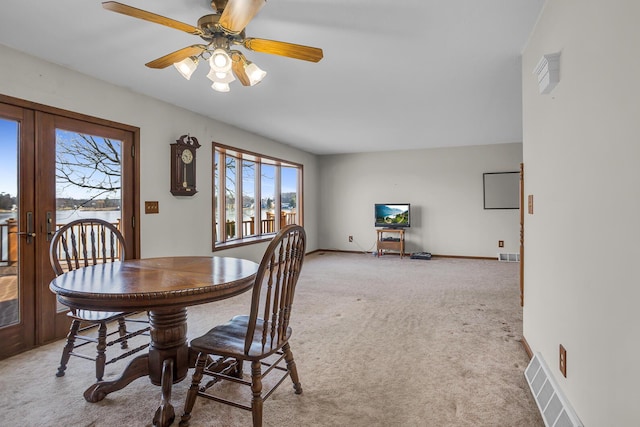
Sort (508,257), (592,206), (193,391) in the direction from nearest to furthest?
1. (592,206)
2. (193,391)
3. (508,257)

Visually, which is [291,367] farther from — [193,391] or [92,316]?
[92,316]

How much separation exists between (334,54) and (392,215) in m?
4.88

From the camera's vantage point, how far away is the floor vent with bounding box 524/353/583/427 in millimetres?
1508

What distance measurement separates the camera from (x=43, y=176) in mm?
2703

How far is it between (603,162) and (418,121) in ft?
12.0

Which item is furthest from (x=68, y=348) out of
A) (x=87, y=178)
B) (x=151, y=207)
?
(x=151, y=207)

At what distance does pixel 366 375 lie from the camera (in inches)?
84.0

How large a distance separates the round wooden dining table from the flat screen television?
17.4 ft

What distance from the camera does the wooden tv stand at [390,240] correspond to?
6.85m

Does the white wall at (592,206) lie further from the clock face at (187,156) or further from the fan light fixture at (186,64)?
the clock face at (187,156)

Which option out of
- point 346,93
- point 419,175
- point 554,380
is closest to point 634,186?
point 554,380

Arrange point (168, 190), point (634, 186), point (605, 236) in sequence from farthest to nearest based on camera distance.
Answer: point (168, 190), point (605, 236), point (634, 186)

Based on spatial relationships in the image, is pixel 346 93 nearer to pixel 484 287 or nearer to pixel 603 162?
pixel 603 162

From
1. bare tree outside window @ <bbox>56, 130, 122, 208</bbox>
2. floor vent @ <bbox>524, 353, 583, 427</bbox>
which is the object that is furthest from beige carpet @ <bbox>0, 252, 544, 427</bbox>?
bare tree outside window @ <bbox>56, 130, 122, 208</bbox>
